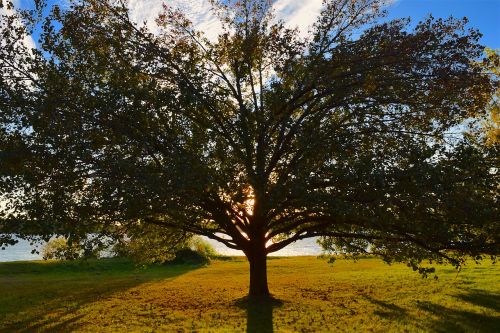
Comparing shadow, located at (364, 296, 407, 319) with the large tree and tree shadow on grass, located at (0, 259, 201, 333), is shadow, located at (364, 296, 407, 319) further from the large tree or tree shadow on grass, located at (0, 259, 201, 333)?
tree shadow on grass, located at (0, 259, 201, 333)

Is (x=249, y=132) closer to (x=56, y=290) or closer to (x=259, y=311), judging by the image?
(x=259, y=311)

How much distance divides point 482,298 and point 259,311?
448 inches

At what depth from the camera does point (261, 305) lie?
67.2 feet

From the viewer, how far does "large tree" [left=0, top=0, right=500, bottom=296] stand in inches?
539

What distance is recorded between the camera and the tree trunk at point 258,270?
21.6 meters

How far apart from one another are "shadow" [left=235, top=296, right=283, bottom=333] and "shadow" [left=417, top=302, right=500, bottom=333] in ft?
19.0

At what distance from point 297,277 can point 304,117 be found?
20.3 metres

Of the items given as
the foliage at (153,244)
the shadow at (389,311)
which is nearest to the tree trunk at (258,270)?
the foliage at (153,244)

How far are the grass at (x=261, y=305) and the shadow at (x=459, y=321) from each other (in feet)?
0.11

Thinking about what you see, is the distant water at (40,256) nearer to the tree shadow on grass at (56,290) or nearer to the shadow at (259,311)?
the tree shadow on grass at (56,290)

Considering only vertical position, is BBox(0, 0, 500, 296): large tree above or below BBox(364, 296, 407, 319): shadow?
above

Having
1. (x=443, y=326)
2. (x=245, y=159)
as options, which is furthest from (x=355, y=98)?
(x=443, y=326)

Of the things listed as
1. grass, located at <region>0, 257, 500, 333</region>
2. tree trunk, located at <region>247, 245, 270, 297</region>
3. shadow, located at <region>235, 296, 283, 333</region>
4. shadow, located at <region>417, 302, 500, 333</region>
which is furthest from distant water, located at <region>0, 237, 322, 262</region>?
shadow, located at <region>417, 302, 500, 333</region>

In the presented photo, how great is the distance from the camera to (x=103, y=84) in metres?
15.8
